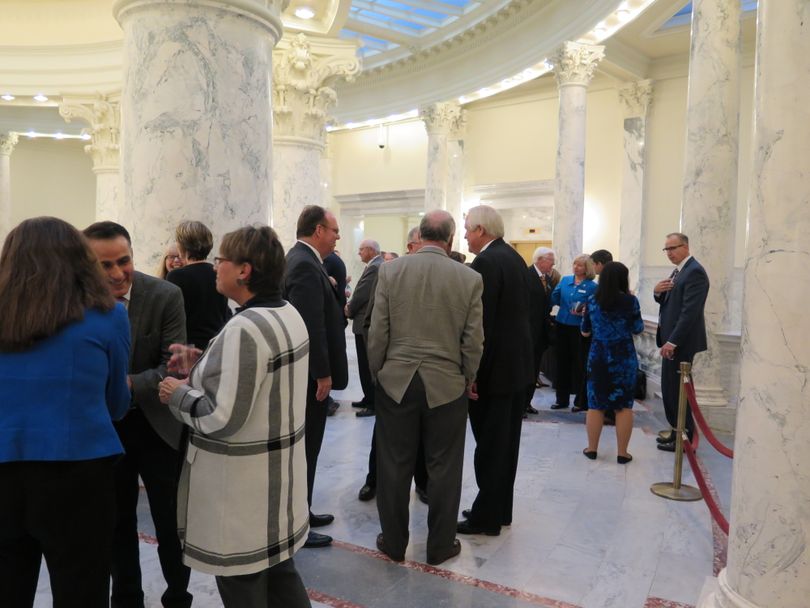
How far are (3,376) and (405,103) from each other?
54.2 ft

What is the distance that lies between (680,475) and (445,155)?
12.7 metres

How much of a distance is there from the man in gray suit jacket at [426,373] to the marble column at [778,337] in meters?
1.40

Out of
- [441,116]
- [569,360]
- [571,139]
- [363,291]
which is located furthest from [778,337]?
[441,116]

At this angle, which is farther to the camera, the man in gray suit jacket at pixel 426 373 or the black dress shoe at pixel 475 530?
the black dress shoe at pixel 475 530

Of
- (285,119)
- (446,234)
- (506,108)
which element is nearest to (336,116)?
(506,108)

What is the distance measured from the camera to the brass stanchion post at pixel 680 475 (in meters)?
4.62

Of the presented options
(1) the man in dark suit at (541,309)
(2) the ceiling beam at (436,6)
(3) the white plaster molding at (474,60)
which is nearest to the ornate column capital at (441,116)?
(3) the white plaster molding at (474,60)

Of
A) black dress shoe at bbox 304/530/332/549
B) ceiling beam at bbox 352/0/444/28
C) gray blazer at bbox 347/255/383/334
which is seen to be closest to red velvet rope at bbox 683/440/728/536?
black dress shoe at bbox 304/530/332/549

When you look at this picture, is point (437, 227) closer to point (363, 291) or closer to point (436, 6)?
point (363, 291)

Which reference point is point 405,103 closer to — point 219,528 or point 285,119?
point 285,119

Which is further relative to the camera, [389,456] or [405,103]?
[405,103]

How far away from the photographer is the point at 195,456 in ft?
7.18

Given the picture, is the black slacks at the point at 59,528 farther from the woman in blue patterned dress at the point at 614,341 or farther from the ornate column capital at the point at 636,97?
the ornate column capital at the point at 636,97

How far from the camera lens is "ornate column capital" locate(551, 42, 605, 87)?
1159 centimetres
